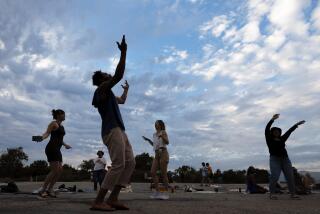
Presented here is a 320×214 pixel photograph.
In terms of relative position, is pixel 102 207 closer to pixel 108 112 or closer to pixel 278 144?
pixel 108 112

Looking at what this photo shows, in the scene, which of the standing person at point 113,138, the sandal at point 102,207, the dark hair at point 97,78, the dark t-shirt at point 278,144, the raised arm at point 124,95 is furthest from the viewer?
the dark t-shirt at point 278,144

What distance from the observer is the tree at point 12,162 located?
6319cm

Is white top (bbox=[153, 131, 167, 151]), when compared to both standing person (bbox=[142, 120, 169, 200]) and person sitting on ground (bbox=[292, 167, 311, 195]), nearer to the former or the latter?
standing person (bbox=[142, 120, 169, 200])

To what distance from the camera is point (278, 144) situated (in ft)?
32.9

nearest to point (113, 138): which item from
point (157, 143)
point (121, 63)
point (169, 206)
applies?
point (121, 63)

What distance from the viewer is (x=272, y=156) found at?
10062 mm

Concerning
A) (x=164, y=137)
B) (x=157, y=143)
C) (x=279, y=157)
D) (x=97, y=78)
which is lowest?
(x=279, y=157)

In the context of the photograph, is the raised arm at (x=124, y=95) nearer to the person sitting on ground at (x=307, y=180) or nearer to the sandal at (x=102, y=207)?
the sandal at (x=102, y=207)

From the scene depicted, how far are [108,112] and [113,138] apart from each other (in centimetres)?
42

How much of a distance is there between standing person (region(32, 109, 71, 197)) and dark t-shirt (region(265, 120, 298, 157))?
16.2ft

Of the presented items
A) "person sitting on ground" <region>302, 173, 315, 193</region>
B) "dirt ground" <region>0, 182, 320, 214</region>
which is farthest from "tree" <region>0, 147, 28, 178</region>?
"dirt ground" <region>0, 182, 320, 214</region>

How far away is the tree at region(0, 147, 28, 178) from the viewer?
6319 centimetres

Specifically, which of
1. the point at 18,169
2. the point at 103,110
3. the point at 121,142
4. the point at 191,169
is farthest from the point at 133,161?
the point at 18,169

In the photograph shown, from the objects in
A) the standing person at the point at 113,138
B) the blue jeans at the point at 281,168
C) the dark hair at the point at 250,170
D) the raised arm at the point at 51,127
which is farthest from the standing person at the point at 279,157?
the dark hair at the point at 250,170
